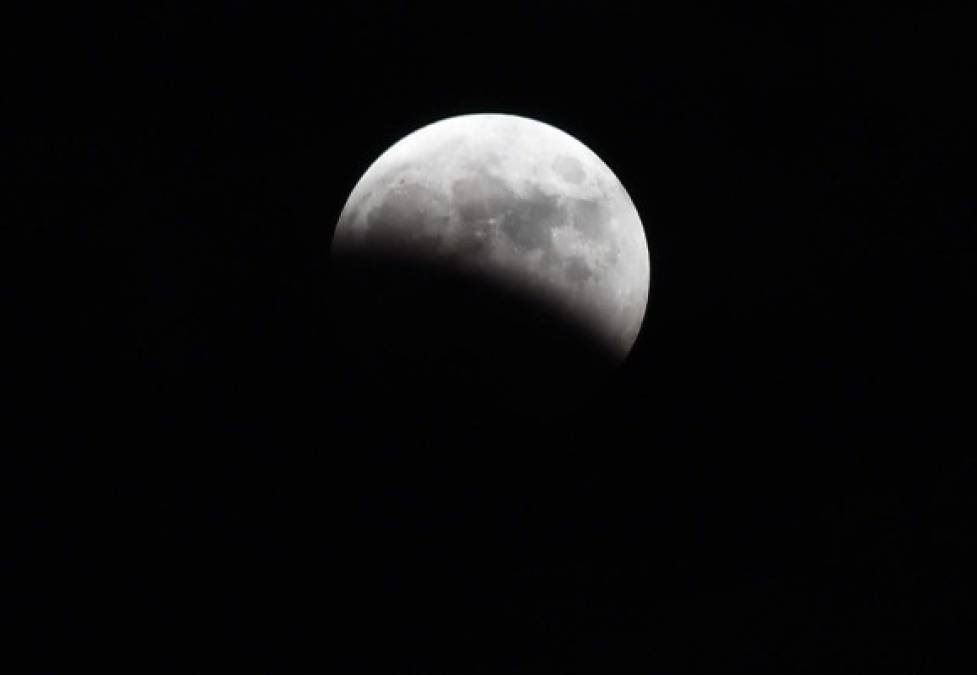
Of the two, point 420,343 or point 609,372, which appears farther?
point 609,372

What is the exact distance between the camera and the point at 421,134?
4320 millimetres

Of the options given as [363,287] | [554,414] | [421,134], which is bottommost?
[554,414]

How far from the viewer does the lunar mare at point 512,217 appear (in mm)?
3955

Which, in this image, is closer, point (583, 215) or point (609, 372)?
point (583, 215)

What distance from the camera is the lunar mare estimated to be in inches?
156

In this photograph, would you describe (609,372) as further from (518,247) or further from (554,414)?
(518,247)

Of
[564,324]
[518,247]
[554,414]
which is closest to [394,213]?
[518,247]

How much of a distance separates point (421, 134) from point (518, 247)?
80 cm

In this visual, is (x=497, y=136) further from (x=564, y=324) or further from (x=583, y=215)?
(x=564, y=324)

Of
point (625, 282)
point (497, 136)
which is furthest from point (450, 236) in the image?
point (625, 282)

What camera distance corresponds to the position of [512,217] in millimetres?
3961

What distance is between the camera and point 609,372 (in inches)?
173

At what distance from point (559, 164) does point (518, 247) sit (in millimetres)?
495

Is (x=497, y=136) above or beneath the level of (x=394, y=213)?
above
